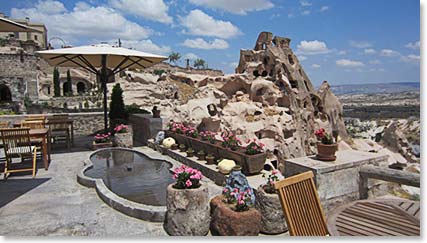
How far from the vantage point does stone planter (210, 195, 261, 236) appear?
355 cm

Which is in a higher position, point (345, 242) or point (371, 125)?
point (345, 242)

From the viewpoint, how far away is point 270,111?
17812mm

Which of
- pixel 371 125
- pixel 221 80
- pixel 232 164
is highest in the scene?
pixel 221 80

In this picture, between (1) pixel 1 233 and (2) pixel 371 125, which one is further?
(2) pixel 371 125

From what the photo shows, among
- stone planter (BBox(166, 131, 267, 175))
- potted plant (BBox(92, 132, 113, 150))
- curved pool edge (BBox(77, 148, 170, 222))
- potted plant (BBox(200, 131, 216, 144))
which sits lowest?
curved pool edge (BBox(77, 148, 170, 222))

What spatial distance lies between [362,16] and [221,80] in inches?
584

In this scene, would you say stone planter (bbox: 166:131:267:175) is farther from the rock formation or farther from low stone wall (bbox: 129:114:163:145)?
the rock formation

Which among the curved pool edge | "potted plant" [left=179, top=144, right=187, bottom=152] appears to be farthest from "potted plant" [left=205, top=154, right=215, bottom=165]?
the curved pool edge

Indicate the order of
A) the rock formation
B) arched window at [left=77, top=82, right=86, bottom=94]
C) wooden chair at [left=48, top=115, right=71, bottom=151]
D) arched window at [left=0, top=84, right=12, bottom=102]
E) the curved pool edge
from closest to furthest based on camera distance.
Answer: the curved pool edge < wooden chair at [left=48, top=115, right=71, bottom=151] < the rock formation < arched window at [left=0, top=84, right=12, bottom=102] < arched window at [left=77, top=82, right=86, bottom=94]

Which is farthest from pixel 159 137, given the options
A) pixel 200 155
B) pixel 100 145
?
pixel 200 155

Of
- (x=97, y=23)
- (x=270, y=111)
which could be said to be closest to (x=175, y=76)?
(x=270, y=111)

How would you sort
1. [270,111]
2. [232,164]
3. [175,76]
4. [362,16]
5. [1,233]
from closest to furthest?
[1,233] < [362,16] < [232,164] < [270,111] < [175,76]

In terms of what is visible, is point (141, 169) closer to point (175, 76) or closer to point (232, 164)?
point (232, 164)

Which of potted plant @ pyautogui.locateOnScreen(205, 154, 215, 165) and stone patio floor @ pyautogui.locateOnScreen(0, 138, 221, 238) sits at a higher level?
potted plant @ pyautogui.locateOnScreen(205, 154, 215, 165)
